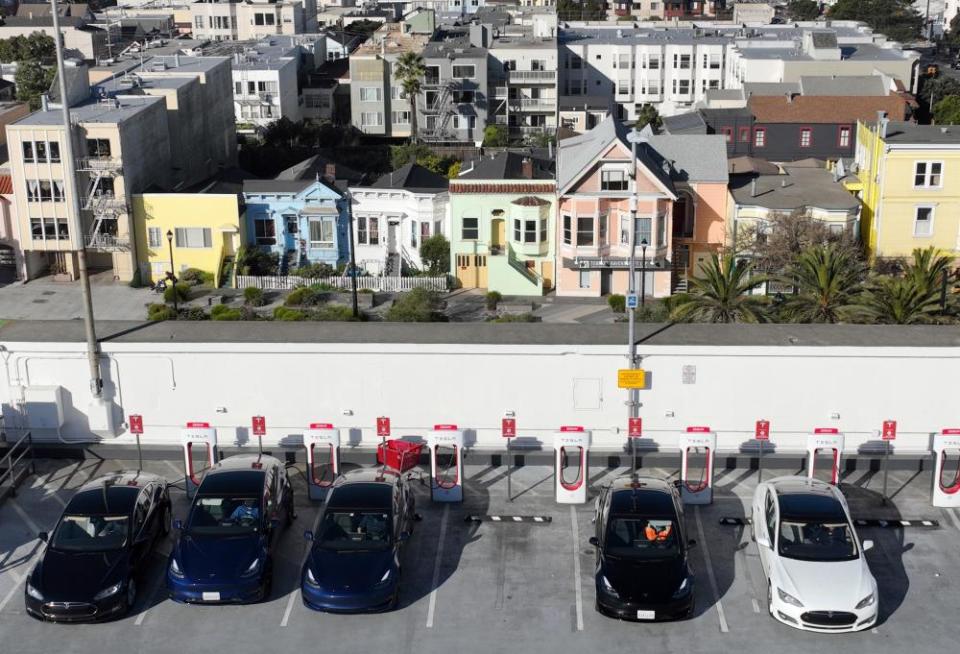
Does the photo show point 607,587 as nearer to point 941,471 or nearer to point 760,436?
point 760,436

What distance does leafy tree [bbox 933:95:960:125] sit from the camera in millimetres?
88812

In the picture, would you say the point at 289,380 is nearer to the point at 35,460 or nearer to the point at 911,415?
the point at 35,460

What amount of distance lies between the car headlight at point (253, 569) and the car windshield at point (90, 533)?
2593 mm

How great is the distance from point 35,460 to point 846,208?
1407 inches

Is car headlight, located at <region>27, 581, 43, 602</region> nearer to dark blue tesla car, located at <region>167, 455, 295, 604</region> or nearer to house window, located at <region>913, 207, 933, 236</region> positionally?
dark blue tesla car, located at <region>167, 455, 295, 604</region>

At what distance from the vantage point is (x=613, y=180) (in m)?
51.2

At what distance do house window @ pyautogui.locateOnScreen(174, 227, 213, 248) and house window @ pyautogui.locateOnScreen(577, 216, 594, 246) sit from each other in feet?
57.9

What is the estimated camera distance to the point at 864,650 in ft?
70.9

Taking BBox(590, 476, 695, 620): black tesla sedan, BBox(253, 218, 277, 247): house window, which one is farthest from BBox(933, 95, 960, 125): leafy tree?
BBox(590, 476, 695, 620): black tesla sedan

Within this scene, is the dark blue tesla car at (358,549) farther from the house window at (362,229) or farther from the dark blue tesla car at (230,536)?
the house window at (362,229)

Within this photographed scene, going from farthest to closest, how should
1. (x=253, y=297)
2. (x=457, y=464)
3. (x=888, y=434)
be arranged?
(x=253, y=297)
(x=888, y=434)
(x=457, y=464)

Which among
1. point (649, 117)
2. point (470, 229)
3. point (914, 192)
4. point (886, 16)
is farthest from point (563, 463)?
point (886, 16)

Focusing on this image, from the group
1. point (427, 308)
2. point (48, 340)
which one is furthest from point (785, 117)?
point (48, 340)

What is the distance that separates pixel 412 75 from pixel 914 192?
44.7m
